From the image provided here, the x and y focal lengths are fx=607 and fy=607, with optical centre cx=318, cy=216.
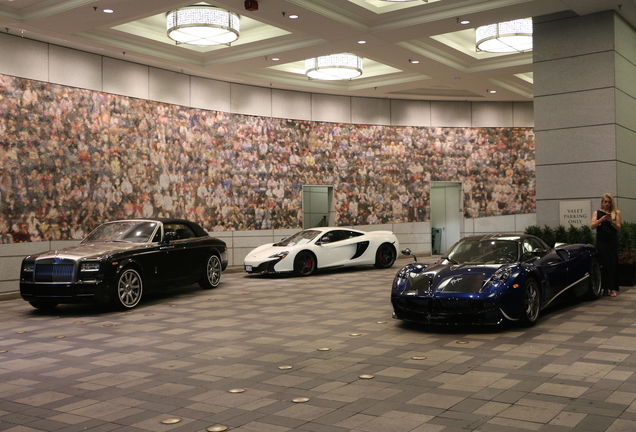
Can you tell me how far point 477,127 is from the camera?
909 inches

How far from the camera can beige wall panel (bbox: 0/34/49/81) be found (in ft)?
42.6

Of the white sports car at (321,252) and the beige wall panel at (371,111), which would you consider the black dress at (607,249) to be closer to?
the white sports car at (321,252)

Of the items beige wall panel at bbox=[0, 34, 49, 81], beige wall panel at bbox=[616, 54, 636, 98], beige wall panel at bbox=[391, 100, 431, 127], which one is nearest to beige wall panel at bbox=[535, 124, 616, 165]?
beige wall panel at bbox=[616, 54, 636, 98]

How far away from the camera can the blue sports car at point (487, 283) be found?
7223 millimetres

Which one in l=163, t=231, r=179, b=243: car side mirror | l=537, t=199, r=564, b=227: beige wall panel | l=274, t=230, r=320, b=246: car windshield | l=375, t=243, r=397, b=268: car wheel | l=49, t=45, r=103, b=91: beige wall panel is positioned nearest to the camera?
l=163, t=231, r=179, b=243: car side mirror

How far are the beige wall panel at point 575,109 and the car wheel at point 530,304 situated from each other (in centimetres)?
592

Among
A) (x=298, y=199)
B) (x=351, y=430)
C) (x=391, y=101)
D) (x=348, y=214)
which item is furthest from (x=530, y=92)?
(x=351, y=430)

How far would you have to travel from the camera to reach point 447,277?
25.0 ft

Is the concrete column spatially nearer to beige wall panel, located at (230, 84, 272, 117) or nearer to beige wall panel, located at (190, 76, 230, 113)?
beige wall panel, located at (230, 84, 272, 117)

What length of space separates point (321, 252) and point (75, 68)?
7.38 meters

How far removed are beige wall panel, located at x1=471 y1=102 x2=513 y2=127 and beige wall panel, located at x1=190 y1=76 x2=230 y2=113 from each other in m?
9.83

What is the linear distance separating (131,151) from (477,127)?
1324cm

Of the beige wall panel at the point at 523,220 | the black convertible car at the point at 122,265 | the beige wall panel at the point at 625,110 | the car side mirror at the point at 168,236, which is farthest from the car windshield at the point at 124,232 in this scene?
the beige wall panel at the point at 523,220

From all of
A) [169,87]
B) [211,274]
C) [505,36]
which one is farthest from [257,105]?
[505,36]
